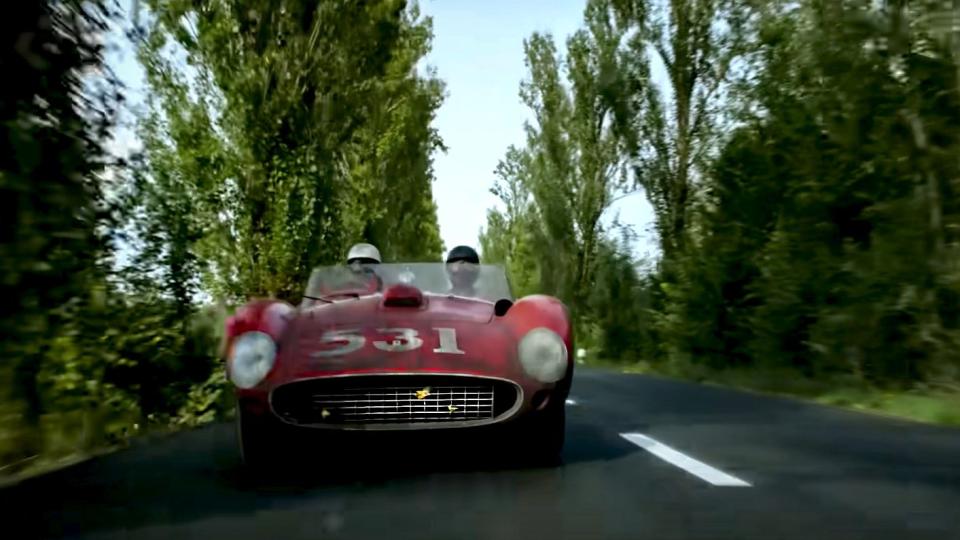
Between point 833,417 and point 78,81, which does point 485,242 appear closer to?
point 833,417

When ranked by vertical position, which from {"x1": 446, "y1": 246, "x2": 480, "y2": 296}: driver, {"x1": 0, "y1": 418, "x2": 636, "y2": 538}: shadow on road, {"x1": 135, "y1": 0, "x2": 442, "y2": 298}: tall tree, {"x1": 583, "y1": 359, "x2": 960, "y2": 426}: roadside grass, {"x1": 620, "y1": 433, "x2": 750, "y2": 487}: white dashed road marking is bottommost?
{"x1": 583, "y1": 359, "x2": 960, "y2": 426}: roadside grass

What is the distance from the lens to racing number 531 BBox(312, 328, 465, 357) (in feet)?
19.1

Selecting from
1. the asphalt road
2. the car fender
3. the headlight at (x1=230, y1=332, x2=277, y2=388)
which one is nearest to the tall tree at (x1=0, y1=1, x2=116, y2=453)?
the headlight at (x1=230, y1=332, x2=277, y2=388)

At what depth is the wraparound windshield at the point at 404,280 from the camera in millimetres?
7051

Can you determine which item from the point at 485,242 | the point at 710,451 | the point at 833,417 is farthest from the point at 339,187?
the point at 485,242

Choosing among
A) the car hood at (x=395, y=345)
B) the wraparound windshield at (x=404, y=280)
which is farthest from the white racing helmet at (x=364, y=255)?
the car hood at (x=395, y=345)

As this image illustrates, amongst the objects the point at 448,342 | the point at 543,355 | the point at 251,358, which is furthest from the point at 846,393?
the point at 251,358

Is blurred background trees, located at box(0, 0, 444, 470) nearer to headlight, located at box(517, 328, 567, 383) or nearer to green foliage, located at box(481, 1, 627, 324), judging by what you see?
headlight, located at box(517, 328, 567, 383)

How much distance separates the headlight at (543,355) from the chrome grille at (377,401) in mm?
158

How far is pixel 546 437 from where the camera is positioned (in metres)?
6.14

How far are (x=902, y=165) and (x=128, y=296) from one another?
7.91m

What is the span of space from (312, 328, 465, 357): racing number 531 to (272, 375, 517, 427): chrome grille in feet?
0.48

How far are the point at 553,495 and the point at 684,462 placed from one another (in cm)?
143

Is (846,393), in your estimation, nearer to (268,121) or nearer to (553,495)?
(268,121)
